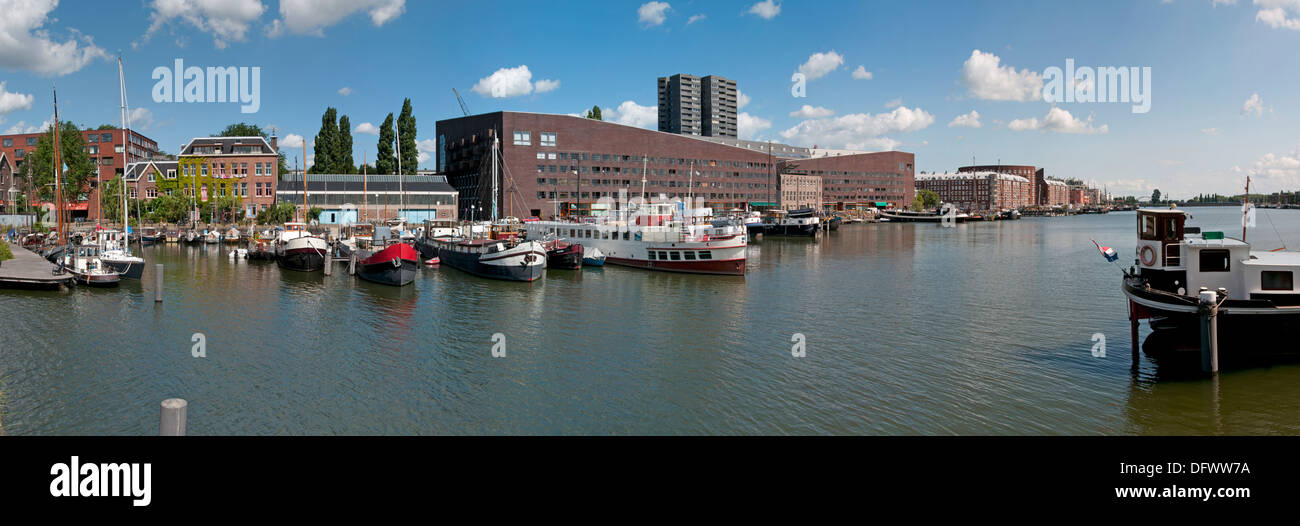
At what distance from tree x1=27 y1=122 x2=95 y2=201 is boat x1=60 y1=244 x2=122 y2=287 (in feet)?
272

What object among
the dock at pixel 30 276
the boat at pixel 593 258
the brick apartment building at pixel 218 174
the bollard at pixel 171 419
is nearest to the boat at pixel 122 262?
the dock at pixel 30 276

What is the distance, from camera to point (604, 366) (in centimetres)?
2616

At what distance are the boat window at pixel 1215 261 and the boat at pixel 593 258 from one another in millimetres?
45575

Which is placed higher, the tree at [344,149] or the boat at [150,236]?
the tree at [344,149]

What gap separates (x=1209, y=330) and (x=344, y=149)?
12593 cm

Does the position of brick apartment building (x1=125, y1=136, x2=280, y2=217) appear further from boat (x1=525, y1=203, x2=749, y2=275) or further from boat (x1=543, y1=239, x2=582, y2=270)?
boat (x1=543, y1=239, x2=582, y2=270)

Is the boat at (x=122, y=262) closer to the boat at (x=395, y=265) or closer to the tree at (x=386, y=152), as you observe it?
the boat at (x=395, y=265)

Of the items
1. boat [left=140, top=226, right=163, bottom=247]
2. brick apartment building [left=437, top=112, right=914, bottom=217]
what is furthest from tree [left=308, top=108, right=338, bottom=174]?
boat [left=140, top=226, right=163, bottom=247]

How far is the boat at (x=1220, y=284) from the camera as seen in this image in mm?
23250

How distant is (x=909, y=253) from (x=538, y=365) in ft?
216

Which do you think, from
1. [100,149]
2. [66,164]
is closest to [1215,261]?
[66,164]

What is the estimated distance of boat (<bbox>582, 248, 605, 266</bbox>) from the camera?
63062mm

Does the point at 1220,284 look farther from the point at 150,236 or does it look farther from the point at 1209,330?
the point at 150,236
